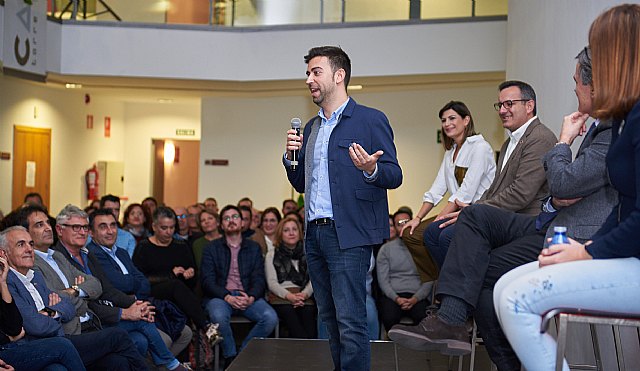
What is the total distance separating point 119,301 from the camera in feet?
18.7

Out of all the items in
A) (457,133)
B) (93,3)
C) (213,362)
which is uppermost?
(93,3)

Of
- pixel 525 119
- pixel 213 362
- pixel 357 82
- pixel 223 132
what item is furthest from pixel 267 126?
pixel 525 119

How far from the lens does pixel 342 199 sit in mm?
3738

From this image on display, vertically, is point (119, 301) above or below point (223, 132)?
below

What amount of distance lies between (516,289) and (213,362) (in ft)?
15.1

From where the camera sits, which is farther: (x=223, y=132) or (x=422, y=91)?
(x=223, y=132)

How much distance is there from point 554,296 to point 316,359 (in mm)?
3133

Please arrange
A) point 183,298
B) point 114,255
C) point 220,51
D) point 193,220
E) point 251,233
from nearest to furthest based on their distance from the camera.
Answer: point 114,255, point 183,298, point 251,233, point 193,220, point 220,51

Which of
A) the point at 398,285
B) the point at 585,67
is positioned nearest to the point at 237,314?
the point at 398,285

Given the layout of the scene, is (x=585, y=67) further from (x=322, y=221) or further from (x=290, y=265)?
(x=290, y=265)

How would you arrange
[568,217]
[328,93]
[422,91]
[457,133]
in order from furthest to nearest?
[422,91], [457,133], [328,93], [568,217]

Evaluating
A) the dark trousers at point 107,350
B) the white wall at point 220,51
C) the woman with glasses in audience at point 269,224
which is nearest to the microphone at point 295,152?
the dark trousers at point 107,350

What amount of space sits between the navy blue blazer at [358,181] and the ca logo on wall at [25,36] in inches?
253

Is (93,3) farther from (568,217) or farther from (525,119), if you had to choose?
(568,217)
